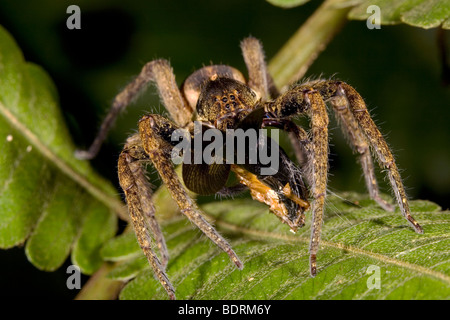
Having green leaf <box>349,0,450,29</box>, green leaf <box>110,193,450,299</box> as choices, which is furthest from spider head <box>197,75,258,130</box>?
green leaf <box>349,0,450,29</box>

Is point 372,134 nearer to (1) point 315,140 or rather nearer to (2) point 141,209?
(1) point 315,140

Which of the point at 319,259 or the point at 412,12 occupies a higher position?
the point at 412,12

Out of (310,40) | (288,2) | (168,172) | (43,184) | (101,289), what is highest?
(288,2)

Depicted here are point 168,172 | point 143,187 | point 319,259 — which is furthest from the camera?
point 143,187

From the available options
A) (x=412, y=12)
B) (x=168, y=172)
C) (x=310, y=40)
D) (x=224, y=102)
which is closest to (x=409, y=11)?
(x=412, y=12)

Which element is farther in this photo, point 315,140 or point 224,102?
point 224,102

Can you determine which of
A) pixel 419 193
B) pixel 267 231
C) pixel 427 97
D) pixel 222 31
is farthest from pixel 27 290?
pixel 427 97

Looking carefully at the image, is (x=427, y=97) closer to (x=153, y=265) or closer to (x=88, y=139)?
(x=88, y=139)

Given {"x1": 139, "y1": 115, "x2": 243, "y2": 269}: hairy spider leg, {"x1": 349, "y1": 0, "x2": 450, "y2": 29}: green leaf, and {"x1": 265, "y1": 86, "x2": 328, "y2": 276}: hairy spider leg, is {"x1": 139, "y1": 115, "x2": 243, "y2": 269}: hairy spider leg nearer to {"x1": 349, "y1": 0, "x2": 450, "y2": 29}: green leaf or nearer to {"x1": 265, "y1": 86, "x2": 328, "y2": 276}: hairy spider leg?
{"x1": 265, "y1": 86, "x2": 328, "y2": 276}: hairy spider leg

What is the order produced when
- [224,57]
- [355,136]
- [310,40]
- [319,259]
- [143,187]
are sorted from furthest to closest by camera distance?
[224,57]
[310,40]
[355,136]
[143,187]
[319,259]
